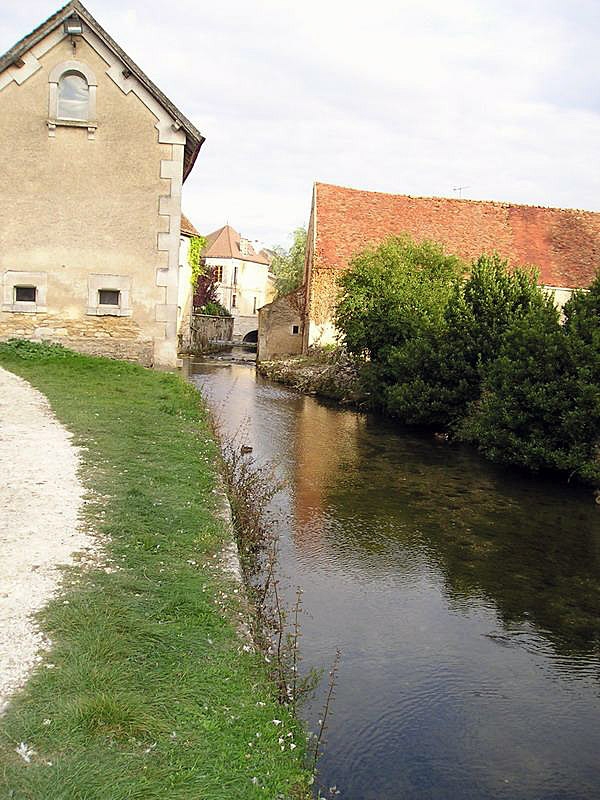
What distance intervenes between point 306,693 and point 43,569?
1957 mm

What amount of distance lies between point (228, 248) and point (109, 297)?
50443 millimetres

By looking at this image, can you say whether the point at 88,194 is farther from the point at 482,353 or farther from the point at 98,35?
the point at 482,353

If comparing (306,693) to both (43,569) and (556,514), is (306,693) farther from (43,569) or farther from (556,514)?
(556,514)

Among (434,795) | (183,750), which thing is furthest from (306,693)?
(183,750)

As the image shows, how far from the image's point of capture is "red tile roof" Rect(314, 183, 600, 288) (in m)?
31.4

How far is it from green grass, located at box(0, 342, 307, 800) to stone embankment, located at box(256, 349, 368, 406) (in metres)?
16.0

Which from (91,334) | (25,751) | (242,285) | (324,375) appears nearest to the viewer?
(25,751)

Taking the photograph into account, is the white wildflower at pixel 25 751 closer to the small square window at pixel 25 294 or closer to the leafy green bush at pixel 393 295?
the small square window at pixel 25 294

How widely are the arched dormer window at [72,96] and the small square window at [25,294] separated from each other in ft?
10.0

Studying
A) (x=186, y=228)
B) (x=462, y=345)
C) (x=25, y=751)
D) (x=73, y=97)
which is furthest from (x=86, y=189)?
(x=186, y=228)

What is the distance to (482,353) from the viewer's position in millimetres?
17125

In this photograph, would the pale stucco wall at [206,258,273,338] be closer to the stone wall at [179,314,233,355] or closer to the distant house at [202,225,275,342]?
the distant house at [202,225,275,342]

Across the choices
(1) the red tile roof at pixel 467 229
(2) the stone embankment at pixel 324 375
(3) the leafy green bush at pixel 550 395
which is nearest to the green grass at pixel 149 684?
(3) the leafy green bush at pixel 550 395

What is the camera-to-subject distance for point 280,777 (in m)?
3.54
